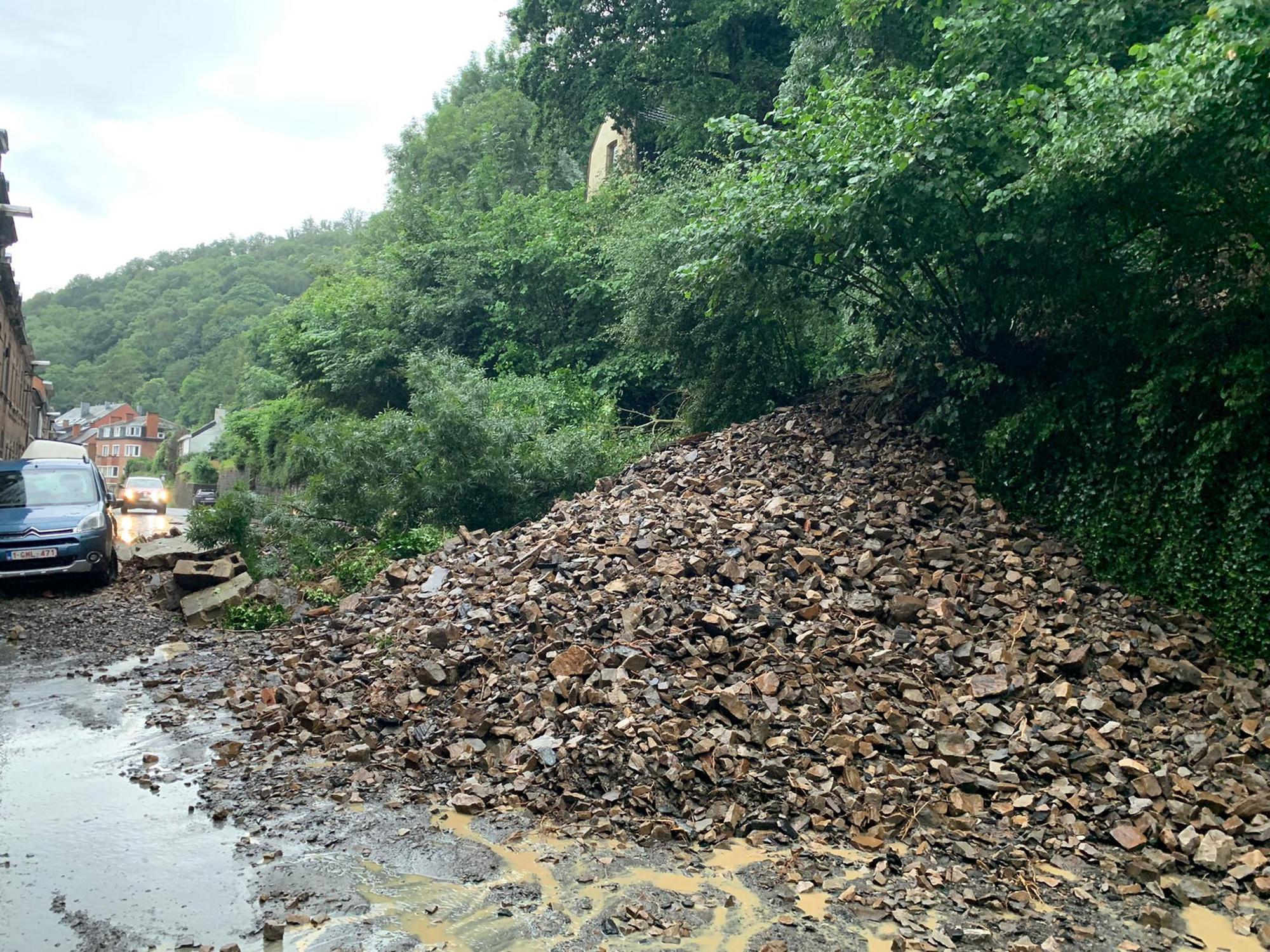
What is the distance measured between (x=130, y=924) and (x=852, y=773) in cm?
419

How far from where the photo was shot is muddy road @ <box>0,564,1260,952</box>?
432 centimetres

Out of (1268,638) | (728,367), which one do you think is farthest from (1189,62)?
(728,367)

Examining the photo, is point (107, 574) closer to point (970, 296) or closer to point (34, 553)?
point (34, 553)

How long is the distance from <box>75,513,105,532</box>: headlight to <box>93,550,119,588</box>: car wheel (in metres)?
0.51

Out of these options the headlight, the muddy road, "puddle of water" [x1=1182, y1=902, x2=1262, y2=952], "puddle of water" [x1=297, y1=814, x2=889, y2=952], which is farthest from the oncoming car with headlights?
"puddle of water" [x1=1182, y1=902, x2=1262, y2=952]

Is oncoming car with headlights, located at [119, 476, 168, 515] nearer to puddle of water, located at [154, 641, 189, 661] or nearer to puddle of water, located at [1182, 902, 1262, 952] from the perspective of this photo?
puddle of water, located at [154, 641, 189, 661]

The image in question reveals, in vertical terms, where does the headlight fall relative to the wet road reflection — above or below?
above

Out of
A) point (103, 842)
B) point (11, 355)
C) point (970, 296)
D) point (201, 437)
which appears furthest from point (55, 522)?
point (201, 437)

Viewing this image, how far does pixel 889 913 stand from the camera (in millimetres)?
4586

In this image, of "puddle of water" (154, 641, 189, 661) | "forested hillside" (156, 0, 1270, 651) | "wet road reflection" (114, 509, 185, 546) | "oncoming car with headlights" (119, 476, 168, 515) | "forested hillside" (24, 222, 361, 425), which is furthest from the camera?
"forested hillside" (24, 222, 361, 425)

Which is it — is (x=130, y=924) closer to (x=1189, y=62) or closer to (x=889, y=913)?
(x=889, y=913)

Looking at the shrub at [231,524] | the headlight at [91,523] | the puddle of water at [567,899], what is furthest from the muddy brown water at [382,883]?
the shrub at [231,524]

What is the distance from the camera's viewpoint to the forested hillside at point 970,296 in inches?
280

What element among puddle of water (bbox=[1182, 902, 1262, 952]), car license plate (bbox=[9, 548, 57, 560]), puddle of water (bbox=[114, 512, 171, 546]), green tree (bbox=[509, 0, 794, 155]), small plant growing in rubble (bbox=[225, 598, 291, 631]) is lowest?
puddle of water (bbox=[1182, 902, 1262, 952])
